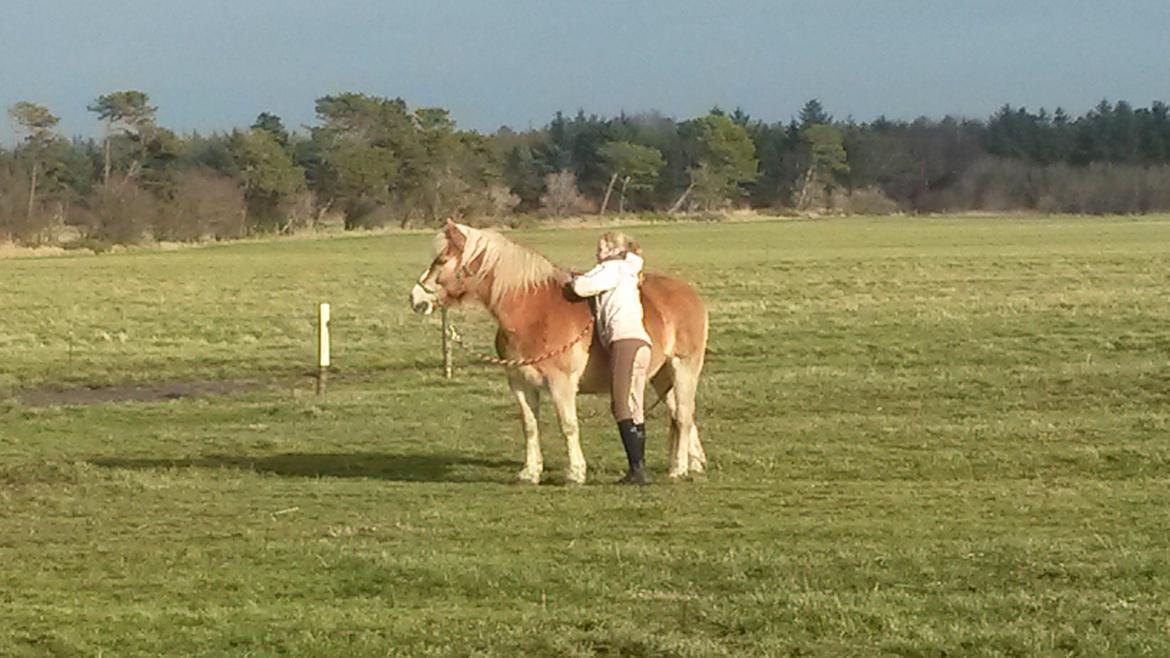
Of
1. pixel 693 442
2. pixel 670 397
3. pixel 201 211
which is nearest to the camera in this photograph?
pixel 693 442

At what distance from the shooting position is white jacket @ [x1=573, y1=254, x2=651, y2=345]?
41.8ft

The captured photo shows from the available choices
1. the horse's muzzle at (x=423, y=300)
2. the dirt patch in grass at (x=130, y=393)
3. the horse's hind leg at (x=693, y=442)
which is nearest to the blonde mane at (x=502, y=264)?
the horse's muzzle at (x=423, y=300)

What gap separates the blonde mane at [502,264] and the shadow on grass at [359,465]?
1.69 meters

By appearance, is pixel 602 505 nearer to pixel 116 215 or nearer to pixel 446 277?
pixel 446 277

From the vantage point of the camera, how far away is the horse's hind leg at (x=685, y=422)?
13492 mm

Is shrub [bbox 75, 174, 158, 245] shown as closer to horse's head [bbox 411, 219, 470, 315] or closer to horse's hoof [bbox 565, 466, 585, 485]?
horse's head [bbox 411, 219, 470, 315]

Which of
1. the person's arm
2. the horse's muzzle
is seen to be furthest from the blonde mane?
the person's arm

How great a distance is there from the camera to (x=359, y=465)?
1516 cm

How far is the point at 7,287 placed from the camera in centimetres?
4797

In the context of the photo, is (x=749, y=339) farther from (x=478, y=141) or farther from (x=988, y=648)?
(x=478, y=141)

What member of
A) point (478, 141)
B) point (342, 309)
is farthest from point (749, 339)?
point (478, 141)

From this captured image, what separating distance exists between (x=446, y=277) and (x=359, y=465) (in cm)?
280

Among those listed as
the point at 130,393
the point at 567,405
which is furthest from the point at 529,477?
the point at 130,393

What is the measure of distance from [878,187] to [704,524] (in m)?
144
